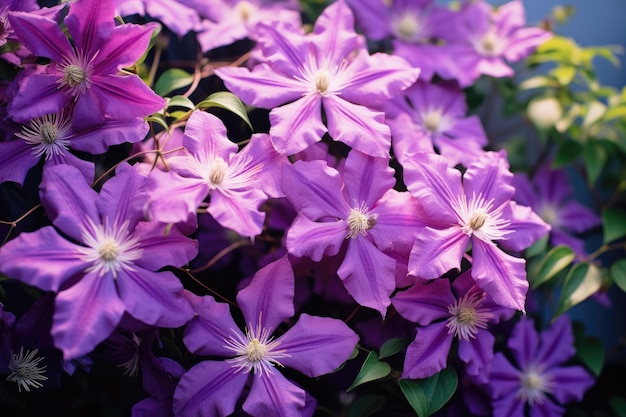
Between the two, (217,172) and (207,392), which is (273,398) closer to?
(207,392)

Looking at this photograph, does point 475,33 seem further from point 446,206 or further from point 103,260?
A: point 103,260

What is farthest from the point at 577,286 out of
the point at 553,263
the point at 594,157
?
the point at 594,157

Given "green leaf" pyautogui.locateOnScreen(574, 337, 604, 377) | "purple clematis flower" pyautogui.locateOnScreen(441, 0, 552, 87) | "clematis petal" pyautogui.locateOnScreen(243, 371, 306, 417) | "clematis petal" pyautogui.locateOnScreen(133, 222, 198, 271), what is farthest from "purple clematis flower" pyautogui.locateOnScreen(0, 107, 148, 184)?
"green leaf" pyautogui.locateOnScreen(574, 337, 604, 377)

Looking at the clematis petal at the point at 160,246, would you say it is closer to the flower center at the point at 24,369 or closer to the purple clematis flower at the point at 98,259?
the purple clematis flower at the point at 98,259

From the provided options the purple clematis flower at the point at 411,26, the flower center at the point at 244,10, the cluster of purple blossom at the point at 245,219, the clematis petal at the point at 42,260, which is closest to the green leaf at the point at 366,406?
the cluster of purple blossom at the point at 245,219

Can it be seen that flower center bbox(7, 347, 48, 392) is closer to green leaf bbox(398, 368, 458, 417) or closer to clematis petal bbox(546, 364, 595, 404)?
green leaf bbox(398, 368, 458, 417)

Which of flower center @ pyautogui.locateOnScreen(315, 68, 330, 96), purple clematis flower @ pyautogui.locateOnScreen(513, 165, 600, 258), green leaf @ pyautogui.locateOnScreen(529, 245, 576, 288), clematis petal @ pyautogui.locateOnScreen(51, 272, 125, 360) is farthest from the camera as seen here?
purple clematis flower @ pyautogui.locateOnScreen(513, 165, 600, 258)

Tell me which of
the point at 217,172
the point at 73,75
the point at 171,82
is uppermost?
the point at 171,82
